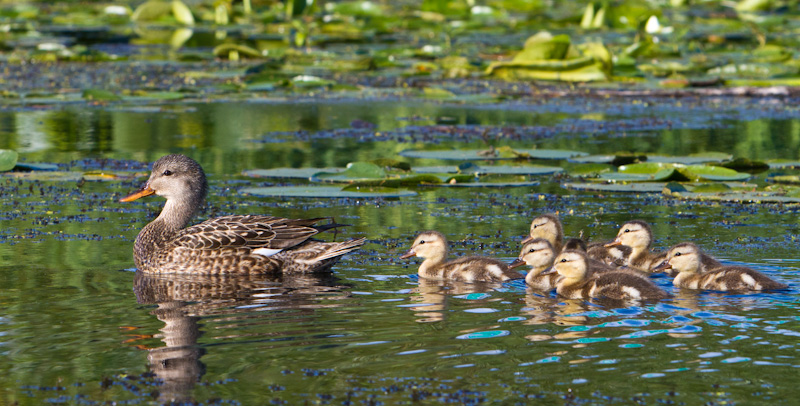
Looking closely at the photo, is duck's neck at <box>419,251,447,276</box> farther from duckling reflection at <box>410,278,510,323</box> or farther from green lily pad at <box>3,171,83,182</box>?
green lily pad at <box>3,171,83,182</box>

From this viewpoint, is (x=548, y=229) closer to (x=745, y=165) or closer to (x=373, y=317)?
(x=373, y=317)

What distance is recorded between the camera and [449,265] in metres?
8.34

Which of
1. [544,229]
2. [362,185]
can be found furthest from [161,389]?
[362,185]

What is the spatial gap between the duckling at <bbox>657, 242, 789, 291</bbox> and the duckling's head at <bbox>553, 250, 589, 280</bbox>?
2.21 feet

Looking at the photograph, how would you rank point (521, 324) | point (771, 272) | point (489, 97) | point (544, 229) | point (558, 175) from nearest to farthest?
point (521, 324), point (771, 272), point (544, 229), point (558, 175), point (489, 97)

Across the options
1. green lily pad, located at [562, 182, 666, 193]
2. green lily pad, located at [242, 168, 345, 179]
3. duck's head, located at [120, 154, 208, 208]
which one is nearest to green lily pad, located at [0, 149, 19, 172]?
green lily pad, located at [242, 168, 345, 179]

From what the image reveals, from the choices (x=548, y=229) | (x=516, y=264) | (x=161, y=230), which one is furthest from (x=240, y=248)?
(x=548, y=229)

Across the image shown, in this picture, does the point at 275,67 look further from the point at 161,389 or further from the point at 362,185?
the point at 161,389

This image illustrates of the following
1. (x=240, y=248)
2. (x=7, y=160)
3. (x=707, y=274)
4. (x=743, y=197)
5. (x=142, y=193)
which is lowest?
(x=707, y=274)

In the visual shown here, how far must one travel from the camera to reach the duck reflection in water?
578cm

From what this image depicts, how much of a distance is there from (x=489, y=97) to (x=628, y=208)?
24.1 feet

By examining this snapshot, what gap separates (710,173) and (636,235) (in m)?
3.06

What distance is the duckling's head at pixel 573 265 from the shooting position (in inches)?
307

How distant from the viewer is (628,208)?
1082cm
